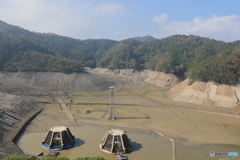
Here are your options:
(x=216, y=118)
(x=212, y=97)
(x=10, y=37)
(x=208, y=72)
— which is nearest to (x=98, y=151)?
(x=216, y=118)

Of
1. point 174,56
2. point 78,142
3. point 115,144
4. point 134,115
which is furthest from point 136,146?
point 174,56

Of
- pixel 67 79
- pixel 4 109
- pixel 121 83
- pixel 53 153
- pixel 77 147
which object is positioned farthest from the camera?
pixel 121 83

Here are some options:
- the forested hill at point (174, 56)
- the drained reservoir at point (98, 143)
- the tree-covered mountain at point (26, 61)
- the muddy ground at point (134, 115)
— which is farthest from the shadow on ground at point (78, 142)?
the tree-covered mountain at point (26, 61)

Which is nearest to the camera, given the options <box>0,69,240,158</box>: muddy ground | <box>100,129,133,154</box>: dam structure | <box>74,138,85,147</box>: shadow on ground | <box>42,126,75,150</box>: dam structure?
<box>100,129,133,154</box>: dam structure

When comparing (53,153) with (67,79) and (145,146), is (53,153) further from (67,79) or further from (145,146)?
(67,79)

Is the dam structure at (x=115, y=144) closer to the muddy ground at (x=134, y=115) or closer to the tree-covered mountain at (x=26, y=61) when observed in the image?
the muddy ground at (x=134, y=115)

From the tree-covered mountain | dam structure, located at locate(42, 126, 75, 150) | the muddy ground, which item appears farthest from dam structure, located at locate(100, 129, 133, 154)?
the tree-covered mountain

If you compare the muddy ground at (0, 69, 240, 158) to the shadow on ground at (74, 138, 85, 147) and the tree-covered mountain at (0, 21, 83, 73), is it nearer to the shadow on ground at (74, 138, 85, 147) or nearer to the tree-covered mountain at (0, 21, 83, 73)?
the shadow on ground at (74, 138, 85, 147)
